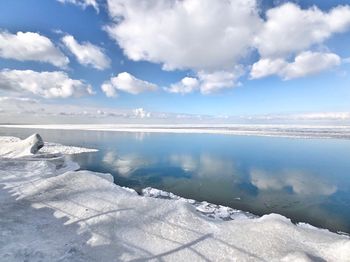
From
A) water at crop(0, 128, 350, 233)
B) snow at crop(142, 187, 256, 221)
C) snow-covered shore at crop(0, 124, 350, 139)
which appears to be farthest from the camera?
snow-covered shore at crop(0, 124, 350, 139)

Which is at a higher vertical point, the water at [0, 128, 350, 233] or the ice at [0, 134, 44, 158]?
the ice at [0, 134, 44, 158]

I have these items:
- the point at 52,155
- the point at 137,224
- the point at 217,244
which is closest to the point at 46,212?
the point at 137,224

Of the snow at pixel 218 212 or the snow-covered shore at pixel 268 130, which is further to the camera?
the snow-covered shore at pixel 268 130

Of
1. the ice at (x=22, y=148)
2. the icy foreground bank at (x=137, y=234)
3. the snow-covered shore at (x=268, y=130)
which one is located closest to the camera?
the icy foreground bank at (x=137, y=234)

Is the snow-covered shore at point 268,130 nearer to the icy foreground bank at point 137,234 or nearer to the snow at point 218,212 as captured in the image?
the snow at point 218,212

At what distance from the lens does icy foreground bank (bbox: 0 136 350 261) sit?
239 inches

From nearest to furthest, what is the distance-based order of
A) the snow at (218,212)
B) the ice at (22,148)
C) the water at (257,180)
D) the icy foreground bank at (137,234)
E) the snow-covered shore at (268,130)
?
the icy foreground bank at (137,234) < the snow at (218,212) < the water at (257,180) < the ice at (22,148) < the snow-covered shore at (268,130)

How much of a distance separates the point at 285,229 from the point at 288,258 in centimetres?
Answer: 136

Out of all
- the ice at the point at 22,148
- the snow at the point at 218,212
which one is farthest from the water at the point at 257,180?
the ice at the point at 22,148

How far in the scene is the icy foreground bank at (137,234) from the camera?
606 centimetres

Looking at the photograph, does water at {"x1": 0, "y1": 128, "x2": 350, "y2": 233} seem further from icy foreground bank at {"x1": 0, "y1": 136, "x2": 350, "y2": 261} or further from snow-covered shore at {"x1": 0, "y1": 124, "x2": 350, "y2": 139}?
snow-covered shore at {"x1": 0, "y1": 124, "x2": 350, "y2": 139}

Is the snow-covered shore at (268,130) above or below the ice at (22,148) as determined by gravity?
below

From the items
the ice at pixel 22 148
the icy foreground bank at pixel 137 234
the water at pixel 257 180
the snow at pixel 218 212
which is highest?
the ice at pixel 22 148

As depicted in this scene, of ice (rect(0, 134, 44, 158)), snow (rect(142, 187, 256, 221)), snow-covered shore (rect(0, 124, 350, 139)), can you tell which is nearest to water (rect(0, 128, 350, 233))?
snow (rect(142, 187, 256, 221))
